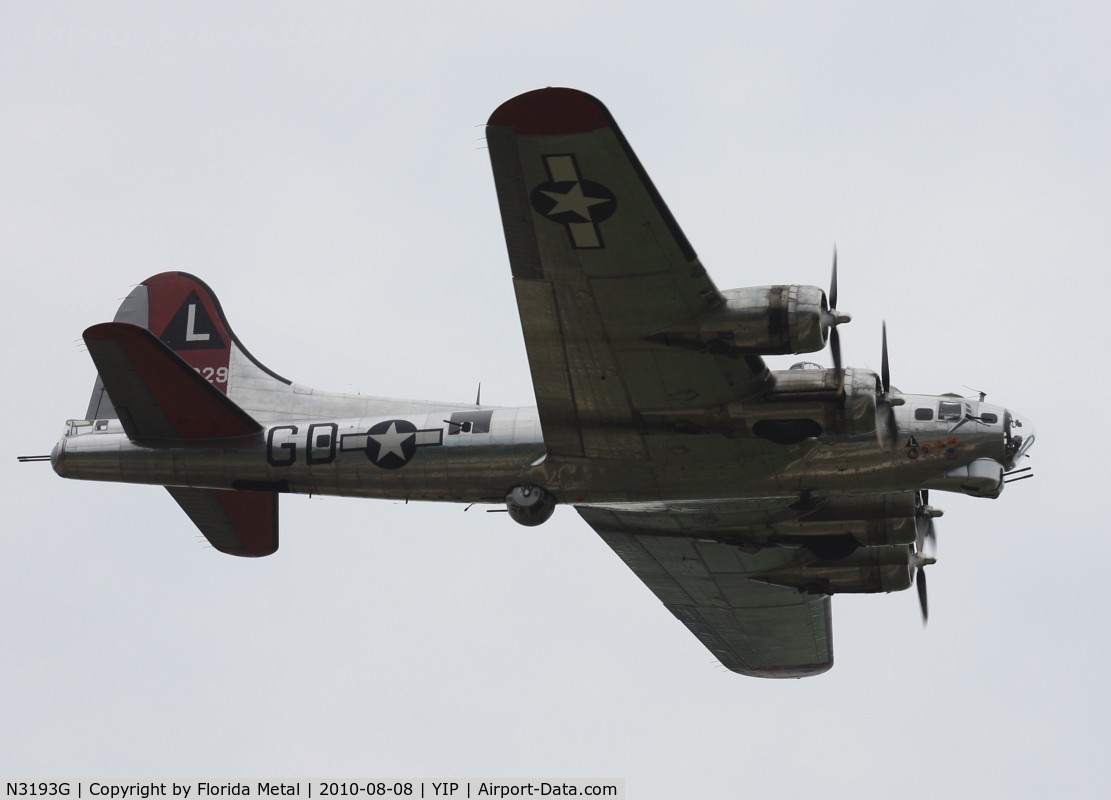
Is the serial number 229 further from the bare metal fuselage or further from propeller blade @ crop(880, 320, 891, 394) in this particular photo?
propeller blade @ crop(880, 320, 891, 394)

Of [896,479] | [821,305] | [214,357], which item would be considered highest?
[214,357]

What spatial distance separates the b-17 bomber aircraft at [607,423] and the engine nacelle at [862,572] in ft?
0.12

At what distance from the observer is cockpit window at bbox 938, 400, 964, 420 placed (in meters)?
21.7

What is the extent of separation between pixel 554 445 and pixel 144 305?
10.0 m

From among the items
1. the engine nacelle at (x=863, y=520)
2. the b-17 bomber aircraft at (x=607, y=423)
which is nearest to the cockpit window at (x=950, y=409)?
the b-17 bomber aircraft at (x=607, y=423)

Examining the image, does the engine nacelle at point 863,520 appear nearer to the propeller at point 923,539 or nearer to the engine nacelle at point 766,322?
the propeller at point 923,539

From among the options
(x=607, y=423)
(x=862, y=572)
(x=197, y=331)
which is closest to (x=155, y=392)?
(x=197, y=331)

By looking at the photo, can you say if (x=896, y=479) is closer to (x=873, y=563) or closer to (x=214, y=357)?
(x=873, y=563)

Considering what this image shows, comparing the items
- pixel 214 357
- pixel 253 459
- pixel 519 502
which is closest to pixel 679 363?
pixel 519 502

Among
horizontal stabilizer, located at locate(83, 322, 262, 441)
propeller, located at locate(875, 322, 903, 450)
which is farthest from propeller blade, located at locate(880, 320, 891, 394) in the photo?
horizontal stabilizer, located at locate(83, 322, 262, 441)

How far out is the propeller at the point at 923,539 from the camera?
2512 cm

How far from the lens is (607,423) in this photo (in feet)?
70.9

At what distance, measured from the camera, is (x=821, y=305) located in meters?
19.6

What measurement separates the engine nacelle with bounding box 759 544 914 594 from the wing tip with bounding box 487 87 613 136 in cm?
1162
